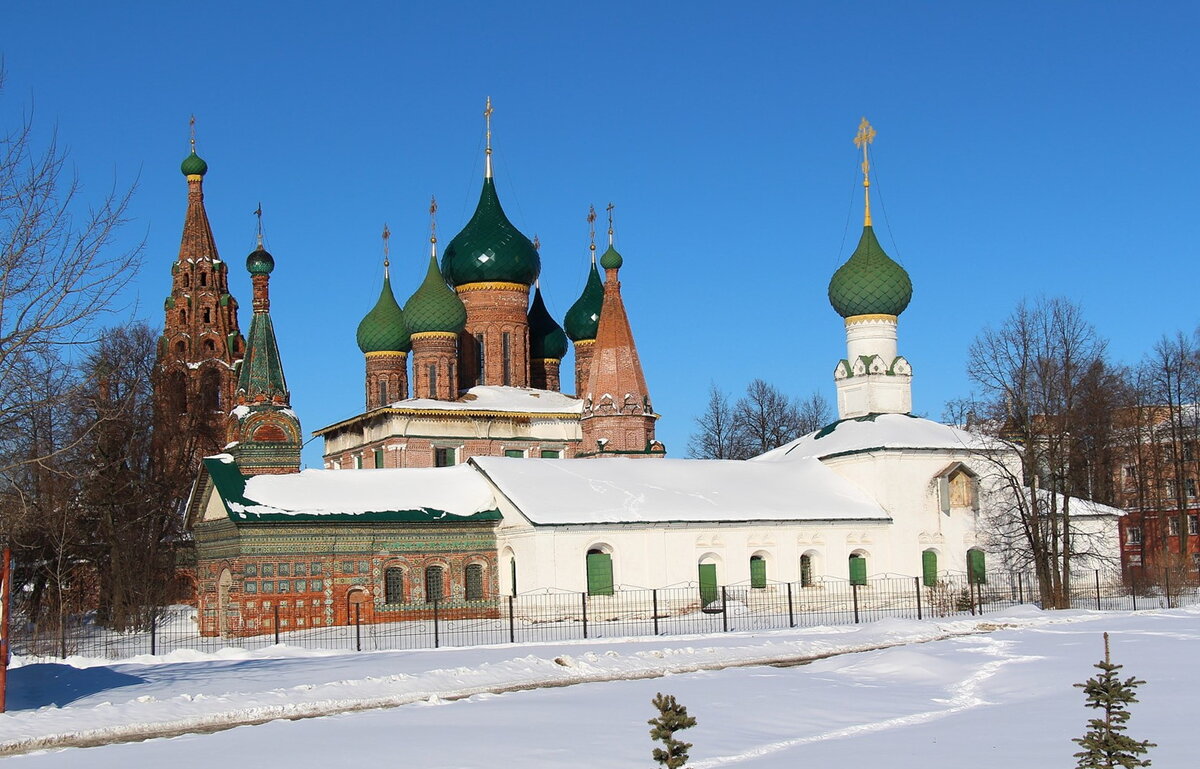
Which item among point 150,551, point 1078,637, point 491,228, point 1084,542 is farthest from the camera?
point 491,228

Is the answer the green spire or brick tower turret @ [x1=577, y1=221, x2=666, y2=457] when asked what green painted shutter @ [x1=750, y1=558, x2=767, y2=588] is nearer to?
brick tower turret @ [x1=577, y1=221, x2=666, y2=457]

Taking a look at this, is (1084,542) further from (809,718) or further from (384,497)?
(809,718)

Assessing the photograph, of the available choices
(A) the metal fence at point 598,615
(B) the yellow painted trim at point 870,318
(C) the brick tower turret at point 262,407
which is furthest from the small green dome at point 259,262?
(B) the yellow painted trim at point 870,318

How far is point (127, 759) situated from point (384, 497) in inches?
741

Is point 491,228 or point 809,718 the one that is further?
point 491,228

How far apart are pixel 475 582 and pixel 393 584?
2.02m

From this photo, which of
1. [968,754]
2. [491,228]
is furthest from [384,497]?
[968,754]

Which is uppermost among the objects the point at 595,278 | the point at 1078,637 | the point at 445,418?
the point at 595,278

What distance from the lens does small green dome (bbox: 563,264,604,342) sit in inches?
1779

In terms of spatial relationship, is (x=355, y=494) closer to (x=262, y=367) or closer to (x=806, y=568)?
(x=262, y=367)

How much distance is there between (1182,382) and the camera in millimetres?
44500

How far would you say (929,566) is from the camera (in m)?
36.1

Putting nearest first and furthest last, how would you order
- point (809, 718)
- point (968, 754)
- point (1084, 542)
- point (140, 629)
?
point (968, 754) < point (809, 718) < point (140, 629) < point (1084, 542)

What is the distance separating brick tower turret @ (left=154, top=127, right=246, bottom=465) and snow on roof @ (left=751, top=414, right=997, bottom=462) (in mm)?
18297
